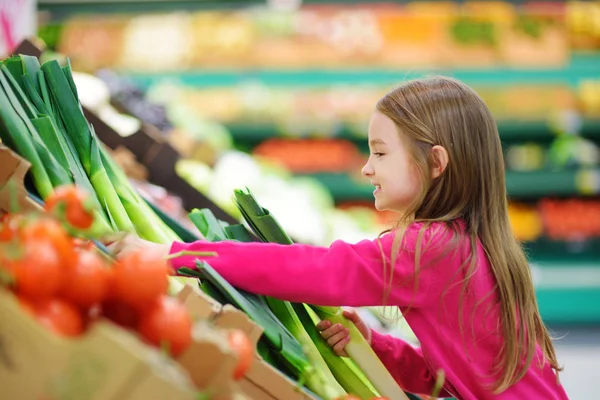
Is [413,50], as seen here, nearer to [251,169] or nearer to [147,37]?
[147,37]

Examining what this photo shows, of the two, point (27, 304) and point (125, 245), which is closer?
point (27, 304)

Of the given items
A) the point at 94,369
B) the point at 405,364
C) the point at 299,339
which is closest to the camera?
the point at 94,369

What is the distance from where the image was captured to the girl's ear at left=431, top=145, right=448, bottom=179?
5.73ft

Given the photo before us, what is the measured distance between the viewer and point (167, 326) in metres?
0.98

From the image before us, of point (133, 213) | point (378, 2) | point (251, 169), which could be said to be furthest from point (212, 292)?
point (378, 2)

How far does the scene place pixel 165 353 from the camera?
0.94 meters

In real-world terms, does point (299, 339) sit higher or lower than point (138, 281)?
lower

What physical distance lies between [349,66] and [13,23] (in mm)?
4391

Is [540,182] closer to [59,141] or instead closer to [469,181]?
[469,181]

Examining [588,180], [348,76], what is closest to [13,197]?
[348,76]

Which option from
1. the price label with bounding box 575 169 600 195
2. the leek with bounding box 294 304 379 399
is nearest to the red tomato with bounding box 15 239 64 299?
the leek with bounding box 294 304 379 399

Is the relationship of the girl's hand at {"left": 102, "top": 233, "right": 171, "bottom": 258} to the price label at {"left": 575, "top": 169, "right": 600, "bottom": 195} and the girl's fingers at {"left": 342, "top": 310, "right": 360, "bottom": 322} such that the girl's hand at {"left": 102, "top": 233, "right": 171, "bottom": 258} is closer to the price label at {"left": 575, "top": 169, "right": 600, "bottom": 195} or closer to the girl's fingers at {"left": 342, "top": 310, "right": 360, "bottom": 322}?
the girl's fingers at {"left": 342, "top": 310, "right": 360, "bottom": 322}

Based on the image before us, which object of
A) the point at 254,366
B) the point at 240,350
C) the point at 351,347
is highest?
the point at 240,350

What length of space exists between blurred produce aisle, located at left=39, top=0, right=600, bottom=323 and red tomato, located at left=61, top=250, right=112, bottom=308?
5662 millimetres
